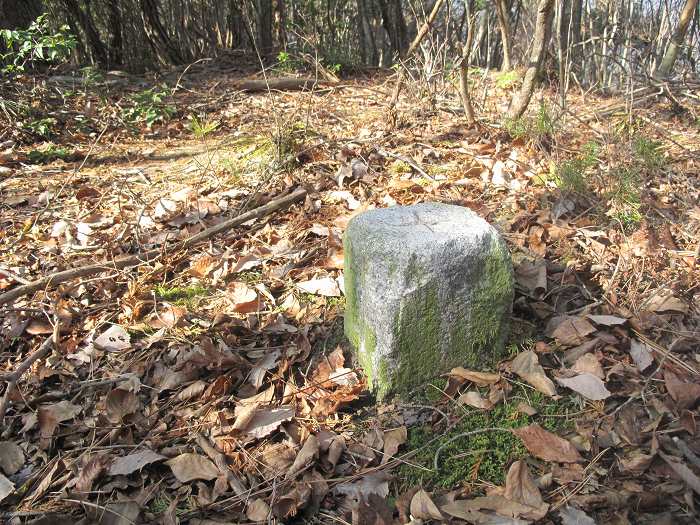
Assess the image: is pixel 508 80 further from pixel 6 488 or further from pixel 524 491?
pixel 6 488

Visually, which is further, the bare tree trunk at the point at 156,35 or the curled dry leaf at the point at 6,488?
the bare tree trunk at the point at 156,35

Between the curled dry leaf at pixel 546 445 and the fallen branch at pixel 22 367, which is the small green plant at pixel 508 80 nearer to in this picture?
the curled dry leaf at pixel 546 445

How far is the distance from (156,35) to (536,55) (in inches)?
207

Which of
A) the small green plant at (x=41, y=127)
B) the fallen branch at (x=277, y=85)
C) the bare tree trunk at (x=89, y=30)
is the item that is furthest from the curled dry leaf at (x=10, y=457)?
the bare tree trunk at (x=89, y=30)

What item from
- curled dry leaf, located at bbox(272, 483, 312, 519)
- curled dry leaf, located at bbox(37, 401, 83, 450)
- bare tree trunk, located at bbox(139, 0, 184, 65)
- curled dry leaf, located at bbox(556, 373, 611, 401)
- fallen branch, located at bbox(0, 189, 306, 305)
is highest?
bare tree trunk, located at bbox(139, 0, 184, 65)

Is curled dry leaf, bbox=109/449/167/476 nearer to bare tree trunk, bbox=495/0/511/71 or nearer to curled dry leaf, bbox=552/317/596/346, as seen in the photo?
curled dry leaf, bbox=552/317/596/346

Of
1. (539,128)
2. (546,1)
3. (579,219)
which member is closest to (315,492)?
(579,219)

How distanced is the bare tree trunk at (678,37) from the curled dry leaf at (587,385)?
13.1ft

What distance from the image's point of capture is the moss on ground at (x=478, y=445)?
179cm

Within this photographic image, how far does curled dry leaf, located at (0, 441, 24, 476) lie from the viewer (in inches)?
75.5

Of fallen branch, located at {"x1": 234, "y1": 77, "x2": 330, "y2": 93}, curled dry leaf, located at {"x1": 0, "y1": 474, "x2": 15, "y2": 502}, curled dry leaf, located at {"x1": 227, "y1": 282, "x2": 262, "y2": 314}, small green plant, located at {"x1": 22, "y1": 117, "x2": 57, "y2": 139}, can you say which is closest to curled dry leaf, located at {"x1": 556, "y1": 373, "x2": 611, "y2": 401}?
curled dry leaf, located at {"x1": 227, "y1": 282, "x2": 262, "y2": 314}

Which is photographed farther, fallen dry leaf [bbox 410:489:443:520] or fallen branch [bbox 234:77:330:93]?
fallen branch [bbox 234:77:330:93]

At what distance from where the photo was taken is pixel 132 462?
1864mm

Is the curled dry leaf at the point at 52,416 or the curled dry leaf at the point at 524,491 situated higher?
the curled dry leaf at the point at 52,416
